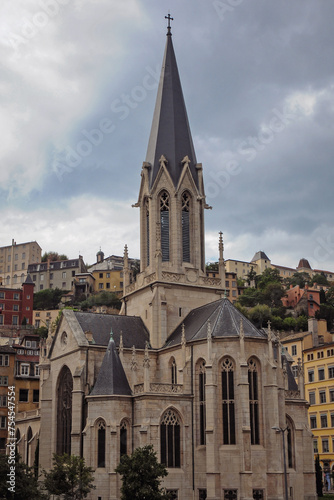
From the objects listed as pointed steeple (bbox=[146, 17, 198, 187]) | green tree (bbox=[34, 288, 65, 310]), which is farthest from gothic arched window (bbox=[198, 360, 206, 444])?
green tree (bbox=[34, 288, 65, 310])

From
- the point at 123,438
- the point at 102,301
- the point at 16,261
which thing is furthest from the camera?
the point at 16,261

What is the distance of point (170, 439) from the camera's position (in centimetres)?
4872

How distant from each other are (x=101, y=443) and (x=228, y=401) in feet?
31.7

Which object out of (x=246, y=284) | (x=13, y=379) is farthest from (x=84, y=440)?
(x=246, y=284)

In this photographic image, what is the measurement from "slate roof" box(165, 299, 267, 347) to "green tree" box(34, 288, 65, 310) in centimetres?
10908

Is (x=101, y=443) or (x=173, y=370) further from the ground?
(x=173, y=370)

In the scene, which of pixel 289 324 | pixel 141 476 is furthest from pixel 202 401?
pixel 289 324

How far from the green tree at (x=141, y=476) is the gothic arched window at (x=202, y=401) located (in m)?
8.01

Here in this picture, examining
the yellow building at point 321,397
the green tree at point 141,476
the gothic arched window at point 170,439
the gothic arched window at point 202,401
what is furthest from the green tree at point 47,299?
the green tree at point 141,476

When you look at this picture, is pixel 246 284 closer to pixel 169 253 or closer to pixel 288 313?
pixel 288 313

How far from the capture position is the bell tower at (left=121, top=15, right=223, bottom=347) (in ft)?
191

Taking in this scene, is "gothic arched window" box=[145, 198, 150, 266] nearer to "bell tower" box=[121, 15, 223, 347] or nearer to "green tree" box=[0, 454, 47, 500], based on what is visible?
"bell tower" box=[121, 15, 223, 347]

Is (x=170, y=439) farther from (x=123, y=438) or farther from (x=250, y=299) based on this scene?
(x=250, y=299)

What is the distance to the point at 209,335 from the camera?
4891 centimetres
